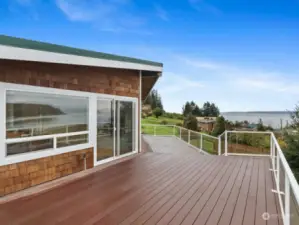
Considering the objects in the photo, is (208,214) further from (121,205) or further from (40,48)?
(40,48)

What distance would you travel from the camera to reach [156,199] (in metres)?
4.45

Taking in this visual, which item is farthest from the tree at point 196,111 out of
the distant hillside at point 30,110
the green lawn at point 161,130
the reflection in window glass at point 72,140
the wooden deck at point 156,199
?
the distant hillside at point 30,110

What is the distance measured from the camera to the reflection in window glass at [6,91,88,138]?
4812 millimetres

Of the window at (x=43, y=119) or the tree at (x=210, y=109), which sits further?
the tree at (x=210, y=109)

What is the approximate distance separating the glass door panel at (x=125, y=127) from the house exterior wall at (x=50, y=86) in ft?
2.03

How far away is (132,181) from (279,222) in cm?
285

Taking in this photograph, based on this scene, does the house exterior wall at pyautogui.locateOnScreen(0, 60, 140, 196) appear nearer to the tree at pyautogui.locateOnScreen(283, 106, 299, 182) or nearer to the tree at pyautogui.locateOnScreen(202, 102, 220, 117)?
the tree at pyautogui.locateOnScreen(283, 106, 299, 182)

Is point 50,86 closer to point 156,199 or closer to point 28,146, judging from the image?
point 28,146

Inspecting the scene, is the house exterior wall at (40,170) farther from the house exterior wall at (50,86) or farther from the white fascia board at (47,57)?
the white fascia board at (47,57)

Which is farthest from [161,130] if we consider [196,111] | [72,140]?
[196,111]

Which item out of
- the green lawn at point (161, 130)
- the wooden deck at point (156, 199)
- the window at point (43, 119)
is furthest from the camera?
the green lawn at point (161, 130)

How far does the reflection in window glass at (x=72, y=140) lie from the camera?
591 cm

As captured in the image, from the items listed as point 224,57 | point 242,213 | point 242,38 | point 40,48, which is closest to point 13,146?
point 40,48

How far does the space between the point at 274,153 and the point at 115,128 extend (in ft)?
14.0
